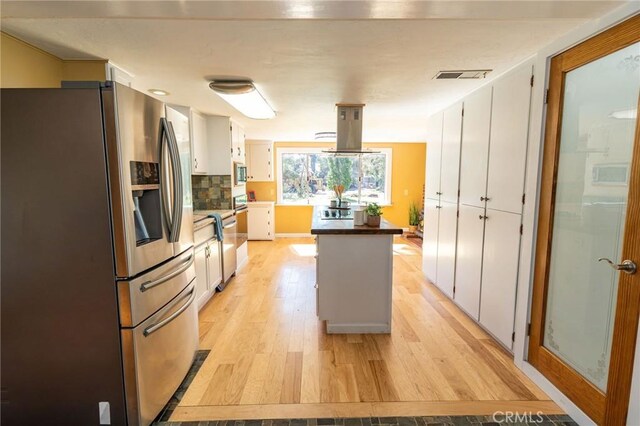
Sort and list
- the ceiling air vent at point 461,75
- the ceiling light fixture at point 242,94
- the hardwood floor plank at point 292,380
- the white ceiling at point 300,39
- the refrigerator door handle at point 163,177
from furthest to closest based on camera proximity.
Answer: the ceiling light fixture at point 242,94 < the ceiling air vent at point 461,75 < the hardwood floor plank at point 292,380 < the refrigerator door handle at point 163,177 < the white ceiling at point 300,39

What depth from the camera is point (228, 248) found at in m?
3.97

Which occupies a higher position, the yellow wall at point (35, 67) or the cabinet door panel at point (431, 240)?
the yellow wall at point (35, 67)

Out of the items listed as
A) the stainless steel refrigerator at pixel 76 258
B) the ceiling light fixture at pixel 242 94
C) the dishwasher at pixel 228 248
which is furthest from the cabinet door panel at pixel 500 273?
the dishwasher at pixel 228 248

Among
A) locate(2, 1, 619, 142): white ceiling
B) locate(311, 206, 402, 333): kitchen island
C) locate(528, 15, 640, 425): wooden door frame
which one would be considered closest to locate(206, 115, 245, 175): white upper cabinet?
locate(2, 1, 619, 142): white ceiling

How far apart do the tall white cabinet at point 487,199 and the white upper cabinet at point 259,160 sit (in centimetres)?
426

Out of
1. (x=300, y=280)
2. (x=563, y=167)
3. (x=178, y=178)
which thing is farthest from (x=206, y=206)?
(x=563, y=167)

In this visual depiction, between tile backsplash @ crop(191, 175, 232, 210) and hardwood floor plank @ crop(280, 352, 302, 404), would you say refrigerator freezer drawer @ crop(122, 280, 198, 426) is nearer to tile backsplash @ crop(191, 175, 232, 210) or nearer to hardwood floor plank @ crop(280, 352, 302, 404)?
hardwood floor plank @ crop(280, 352, 302, 404)

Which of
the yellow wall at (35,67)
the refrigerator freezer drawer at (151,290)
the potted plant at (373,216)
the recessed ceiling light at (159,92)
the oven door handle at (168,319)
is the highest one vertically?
the recessed ceiling light at (159,92)

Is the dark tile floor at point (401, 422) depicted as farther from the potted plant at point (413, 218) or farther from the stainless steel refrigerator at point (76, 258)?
the potted plant at point (413, 218)

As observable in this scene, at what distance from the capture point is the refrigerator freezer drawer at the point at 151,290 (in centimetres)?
154

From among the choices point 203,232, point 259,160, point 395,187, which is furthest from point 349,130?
point 395,187

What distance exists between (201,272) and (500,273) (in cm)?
282

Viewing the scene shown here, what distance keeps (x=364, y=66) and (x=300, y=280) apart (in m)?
2.92

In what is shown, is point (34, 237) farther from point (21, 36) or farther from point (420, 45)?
point (420, 45)
